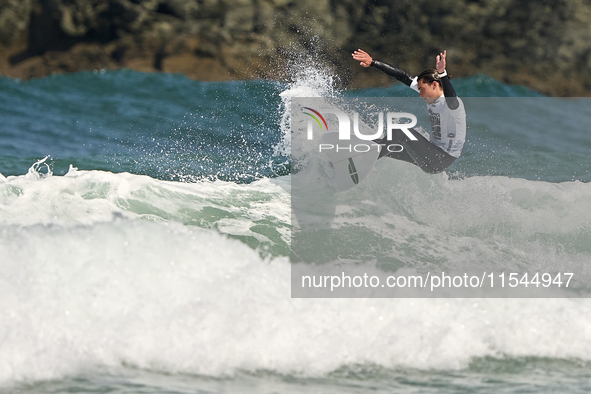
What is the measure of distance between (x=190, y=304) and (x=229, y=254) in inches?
23.5

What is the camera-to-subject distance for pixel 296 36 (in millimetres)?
17859

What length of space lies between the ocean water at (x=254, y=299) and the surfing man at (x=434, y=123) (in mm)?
620

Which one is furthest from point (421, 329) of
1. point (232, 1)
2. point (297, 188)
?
point (232, 1)

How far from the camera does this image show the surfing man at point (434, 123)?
5637mm

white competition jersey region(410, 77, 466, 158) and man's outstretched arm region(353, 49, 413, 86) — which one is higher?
man's outstretched arm region(353, 49, 413, 86)

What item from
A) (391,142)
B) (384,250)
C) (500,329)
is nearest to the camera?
(500,329)

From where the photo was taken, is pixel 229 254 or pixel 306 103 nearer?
pixel 229 254

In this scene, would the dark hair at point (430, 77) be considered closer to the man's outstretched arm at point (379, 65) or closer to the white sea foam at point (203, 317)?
the man's outstretched arm at point (379, 65)

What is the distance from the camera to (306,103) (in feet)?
26.4

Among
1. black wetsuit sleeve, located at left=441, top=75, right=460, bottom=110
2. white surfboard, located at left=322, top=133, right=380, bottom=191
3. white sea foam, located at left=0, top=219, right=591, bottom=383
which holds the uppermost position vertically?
black wetsuit sleeve, located at left=441, top=75, right=460, bottom=110

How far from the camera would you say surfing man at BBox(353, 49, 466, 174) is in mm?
5637

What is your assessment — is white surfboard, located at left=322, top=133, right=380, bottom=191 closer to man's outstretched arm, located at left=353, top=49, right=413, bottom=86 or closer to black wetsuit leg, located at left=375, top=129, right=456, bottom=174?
black wetsuit leg, located at left=375, top=129, right=456, bottom=174

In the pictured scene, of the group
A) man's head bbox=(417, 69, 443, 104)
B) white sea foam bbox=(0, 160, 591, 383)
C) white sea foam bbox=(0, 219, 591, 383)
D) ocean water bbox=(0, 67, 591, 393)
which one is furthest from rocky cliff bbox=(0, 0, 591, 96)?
white sea foam bbox=(0, 219, 591, 383)

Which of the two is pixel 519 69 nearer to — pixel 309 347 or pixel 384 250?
pixel 384 250
